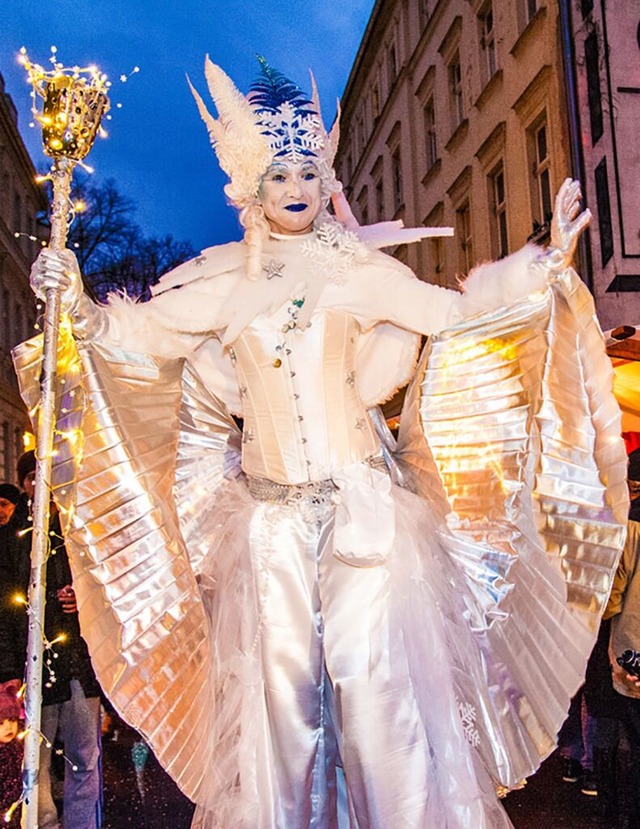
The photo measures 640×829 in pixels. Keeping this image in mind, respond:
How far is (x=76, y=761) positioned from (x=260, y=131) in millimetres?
2615

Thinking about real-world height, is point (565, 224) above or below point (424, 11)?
below

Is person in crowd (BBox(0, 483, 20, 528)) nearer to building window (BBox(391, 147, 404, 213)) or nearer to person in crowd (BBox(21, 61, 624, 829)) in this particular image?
person in crowd (BBox(21, 61, 624, 829))

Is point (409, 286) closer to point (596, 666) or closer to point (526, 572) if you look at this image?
point (526, 572)

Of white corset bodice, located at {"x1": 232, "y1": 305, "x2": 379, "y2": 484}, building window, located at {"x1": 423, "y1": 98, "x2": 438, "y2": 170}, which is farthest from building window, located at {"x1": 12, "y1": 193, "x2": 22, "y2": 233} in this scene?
white corset bodice, located at {"x1": 232, "y1": 305, "x2": 379, "y2": 484}

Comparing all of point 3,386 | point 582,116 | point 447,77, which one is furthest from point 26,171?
point 582,116

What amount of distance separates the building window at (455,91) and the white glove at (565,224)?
487 inches

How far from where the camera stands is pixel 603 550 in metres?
3.03

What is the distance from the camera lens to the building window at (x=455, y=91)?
14.6 meters

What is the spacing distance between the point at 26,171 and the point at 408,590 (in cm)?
2537

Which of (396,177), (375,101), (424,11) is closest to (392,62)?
(375,101)

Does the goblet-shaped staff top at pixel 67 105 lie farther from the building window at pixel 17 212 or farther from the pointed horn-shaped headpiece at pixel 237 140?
the building window at pixel 17 212

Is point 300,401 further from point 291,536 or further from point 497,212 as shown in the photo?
point 497,212

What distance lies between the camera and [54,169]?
2.69 meters

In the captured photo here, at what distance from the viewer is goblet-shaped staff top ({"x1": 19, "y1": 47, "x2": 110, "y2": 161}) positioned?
8.73 ft
